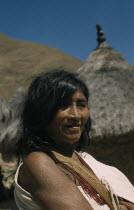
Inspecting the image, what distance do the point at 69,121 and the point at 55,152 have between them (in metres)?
0.15

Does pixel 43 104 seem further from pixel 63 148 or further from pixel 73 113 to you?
pixel 63 148

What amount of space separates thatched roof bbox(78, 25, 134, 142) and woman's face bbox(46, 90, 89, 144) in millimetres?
2371

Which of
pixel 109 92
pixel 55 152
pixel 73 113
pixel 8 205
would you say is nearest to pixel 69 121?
pixel 73 113

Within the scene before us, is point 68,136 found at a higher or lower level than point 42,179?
higher

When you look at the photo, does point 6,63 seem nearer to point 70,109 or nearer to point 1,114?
point 1,114

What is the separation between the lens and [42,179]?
108 cm

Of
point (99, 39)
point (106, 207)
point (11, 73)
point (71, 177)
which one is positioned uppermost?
point (11, 73)

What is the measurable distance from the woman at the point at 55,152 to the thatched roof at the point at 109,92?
2299 mm

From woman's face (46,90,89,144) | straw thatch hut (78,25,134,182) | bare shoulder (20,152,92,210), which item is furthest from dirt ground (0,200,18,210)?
bare shoulder (20,152,92,210)

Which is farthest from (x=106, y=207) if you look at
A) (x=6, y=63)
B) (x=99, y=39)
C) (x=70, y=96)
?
(x=6, y=63)

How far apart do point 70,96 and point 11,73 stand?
3319cm

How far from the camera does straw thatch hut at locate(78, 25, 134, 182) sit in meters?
3.74

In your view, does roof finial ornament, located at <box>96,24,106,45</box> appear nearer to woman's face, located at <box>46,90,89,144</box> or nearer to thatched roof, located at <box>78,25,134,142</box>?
thatched roof, located at <box>78,25,134,142</box>

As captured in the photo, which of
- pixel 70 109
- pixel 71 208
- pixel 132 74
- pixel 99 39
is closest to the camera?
pixel 71 208
